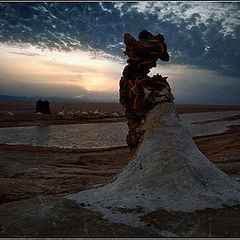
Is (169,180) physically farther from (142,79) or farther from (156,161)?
(142,79)

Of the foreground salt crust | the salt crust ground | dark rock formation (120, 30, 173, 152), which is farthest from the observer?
dark rock formation (120, 30, 173, 152)

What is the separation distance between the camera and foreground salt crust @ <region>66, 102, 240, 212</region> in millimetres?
4551

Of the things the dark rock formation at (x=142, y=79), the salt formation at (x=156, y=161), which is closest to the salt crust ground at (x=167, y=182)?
the salt formation at (x=156, y=161)

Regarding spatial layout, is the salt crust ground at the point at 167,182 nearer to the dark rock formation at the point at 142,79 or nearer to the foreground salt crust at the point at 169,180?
the foreground salt crust at the point at 169,180

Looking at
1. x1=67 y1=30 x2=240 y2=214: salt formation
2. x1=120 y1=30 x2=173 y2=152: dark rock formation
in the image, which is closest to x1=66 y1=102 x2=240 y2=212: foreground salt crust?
x1=67 y1=30 x2=240 y2=214: salt formation

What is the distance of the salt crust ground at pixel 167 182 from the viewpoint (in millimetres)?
4438

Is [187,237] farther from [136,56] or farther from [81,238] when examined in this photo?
[136,56]

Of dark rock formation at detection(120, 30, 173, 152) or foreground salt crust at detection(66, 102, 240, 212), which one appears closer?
foreground salt crust at detection(66, 102, 240, 212)

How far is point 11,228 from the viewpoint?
355cm

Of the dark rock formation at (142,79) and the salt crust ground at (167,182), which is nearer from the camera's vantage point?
the salt crust ground at (167,182)

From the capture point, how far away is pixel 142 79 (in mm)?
7469

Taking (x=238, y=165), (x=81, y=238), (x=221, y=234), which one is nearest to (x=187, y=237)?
(x=221, y=234)

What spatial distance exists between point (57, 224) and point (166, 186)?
2.46 metres

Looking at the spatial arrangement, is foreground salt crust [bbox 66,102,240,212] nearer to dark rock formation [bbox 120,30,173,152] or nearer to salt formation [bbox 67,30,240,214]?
salt formation [bbox 67,30,240,214]
